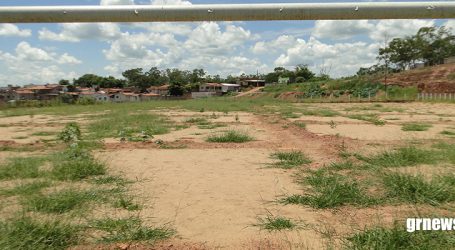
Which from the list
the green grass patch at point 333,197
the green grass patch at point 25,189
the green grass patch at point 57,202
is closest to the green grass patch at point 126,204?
the green grass patch at point 57,202

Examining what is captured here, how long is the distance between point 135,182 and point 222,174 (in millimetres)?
1555

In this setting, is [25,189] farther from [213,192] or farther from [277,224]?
[277,224]

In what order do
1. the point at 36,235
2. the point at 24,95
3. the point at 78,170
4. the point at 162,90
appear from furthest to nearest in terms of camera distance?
the point at 162,90
the point at 24,95
the point at 78,170
the point at 36,235

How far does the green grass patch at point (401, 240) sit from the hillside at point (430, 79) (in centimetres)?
5428

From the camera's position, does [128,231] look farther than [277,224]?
No

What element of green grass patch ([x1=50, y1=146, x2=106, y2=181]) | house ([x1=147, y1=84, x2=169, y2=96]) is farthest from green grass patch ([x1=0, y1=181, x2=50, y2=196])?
house ([x1=147, y1=84, x2=169, y2=96])

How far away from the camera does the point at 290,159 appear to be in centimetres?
817

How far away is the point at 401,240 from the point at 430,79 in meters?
60.2

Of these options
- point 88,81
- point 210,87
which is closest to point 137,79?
point 88,81

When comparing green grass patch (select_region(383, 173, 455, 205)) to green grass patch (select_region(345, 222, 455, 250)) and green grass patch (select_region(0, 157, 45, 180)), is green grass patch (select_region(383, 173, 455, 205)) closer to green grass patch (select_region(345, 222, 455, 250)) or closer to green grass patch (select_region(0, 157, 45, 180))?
green grass patch (select_region(345, 222, 455, 250))

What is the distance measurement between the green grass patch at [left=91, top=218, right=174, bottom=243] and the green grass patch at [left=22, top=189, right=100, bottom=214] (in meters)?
0.74

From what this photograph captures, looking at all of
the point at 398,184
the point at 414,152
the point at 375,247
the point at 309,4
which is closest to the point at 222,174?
the point at 398,184

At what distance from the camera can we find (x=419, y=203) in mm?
4598

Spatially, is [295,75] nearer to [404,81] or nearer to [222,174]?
[404,81]
